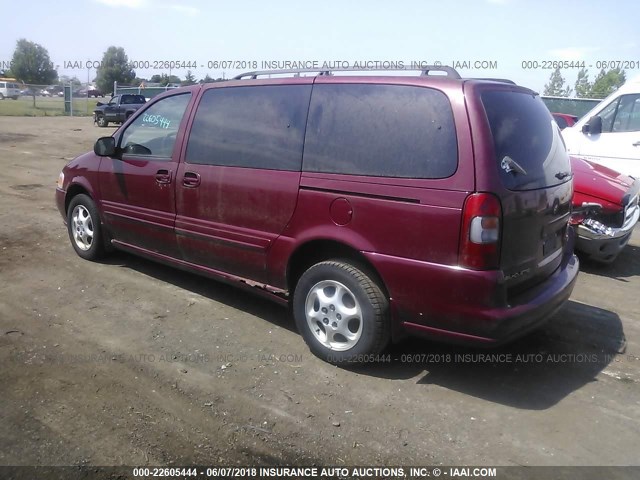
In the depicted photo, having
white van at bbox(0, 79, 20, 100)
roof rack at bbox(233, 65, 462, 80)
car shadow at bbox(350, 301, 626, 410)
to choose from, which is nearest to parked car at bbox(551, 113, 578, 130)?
car shadow at bbox(350, 301, 626, 410)

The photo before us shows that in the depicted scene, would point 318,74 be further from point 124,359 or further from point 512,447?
point 512,447

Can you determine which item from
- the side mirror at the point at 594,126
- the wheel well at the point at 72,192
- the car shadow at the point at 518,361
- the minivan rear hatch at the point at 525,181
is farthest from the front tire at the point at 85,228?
the side mirror at the point at 594,126

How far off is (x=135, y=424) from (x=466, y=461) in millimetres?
1785

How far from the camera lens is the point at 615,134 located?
8.06 metres

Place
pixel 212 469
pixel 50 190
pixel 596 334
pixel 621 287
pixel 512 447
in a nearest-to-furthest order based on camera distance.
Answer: pixel 212 469 → pixel 512 447 → pixel 596 334 → pixel 621 287 → pixel 50 190

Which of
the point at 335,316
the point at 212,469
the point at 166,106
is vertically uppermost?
the point at 166,106

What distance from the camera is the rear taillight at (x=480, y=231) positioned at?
3109mm

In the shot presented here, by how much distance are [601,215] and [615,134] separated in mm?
2949

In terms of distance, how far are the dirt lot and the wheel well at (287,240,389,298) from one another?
558 millimetres

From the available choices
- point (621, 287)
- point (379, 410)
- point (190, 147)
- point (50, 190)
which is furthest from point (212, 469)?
point (50, 190)

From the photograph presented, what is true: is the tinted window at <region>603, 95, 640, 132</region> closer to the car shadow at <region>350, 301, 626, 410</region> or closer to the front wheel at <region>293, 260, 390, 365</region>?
the car shadow at <region>350, 301, 626, 410</region>

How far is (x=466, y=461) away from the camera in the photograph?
2.86 metres

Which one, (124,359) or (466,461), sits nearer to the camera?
(466,461)

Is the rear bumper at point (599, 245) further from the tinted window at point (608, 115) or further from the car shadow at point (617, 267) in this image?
the tinted window at point (608, 115)
